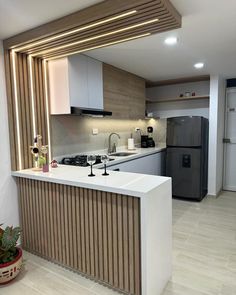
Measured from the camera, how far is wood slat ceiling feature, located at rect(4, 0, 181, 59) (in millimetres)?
1632

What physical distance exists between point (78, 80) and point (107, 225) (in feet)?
6.27

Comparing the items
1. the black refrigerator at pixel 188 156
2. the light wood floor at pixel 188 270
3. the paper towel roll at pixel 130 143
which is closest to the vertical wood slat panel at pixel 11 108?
the light wood floor at pixel 188 270

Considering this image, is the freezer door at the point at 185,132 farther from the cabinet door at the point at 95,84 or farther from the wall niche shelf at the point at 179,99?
the cabinet door at the point at 95,84

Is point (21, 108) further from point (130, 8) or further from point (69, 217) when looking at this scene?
point (130, 8)

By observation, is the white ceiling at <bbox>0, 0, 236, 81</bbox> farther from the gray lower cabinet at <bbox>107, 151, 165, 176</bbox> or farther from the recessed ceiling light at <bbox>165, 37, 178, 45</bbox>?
the gray lower cabinet at <bbox>107, 151, 165, 176</bbox>

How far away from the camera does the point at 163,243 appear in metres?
1.97

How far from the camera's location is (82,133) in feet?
11.6

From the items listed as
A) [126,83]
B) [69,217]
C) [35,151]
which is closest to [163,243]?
[69,217]

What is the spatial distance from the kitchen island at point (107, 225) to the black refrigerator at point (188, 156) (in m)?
2.41

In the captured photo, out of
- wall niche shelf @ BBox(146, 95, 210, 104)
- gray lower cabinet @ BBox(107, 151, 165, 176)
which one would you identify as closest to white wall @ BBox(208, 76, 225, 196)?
wall niche shelf @ BBox(146, 95, 210, 104)

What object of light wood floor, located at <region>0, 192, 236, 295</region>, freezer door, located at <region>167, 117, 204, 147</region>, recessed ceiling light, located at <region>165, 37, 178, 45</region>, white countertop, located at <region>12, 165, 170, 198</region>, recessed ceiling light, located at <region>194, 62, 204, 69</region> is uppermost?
recessed ceiling light, located at <region>194, 62, 204, 69</region>

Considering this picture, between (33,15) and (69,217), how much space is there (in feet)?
5.94

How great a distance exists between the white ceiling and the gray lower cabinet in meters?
1.52

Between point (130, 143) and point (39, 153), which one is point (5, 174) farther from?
point (130, 143)
